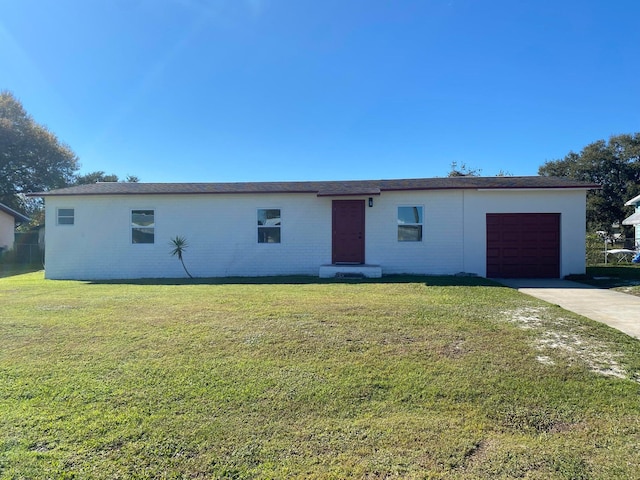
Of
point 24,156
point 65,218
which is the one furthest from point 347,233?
point 24,156

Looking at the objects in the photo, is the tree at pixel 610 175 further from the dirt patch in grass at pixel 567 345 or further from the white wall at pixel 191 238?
the dirt patch in grass at pixel 567 345

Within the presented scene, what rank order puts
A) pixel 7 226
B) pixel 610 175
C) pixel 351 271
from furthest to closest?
pixel 610 175, pixel 7 226, pixel 351 271

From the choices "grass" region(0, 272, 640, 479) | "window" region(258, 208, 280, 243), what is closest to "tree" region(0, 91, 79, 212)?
"window" region(258, 208, 280, 243)

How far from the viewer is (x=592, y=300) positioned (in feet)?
25.5

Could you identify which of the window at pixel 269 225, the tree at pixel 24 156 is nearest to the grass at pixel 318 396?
the window at pixel 269 225

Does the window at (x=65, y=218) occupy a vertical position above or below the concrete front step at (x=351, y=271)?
above

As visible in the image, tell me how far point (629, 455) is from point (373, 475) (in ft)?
5.60

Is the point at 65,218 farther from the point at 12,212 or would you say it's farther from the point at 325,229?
the point at 12,212

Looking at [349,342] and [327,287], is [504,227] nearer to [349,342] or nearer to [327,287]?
[327,287]

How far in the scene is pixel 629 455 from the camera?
241 centimetres

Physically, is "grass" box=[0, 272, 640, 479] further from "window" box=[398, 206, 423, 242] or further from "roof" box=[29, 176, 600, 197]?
"roof" box=[29, 176, 600, 197]

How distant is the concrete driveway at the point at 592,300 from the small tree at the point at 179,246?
10560mm

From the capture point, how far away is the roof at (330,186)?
39.1ft

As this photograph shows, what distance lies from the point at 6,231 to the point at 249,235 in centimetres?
2091
